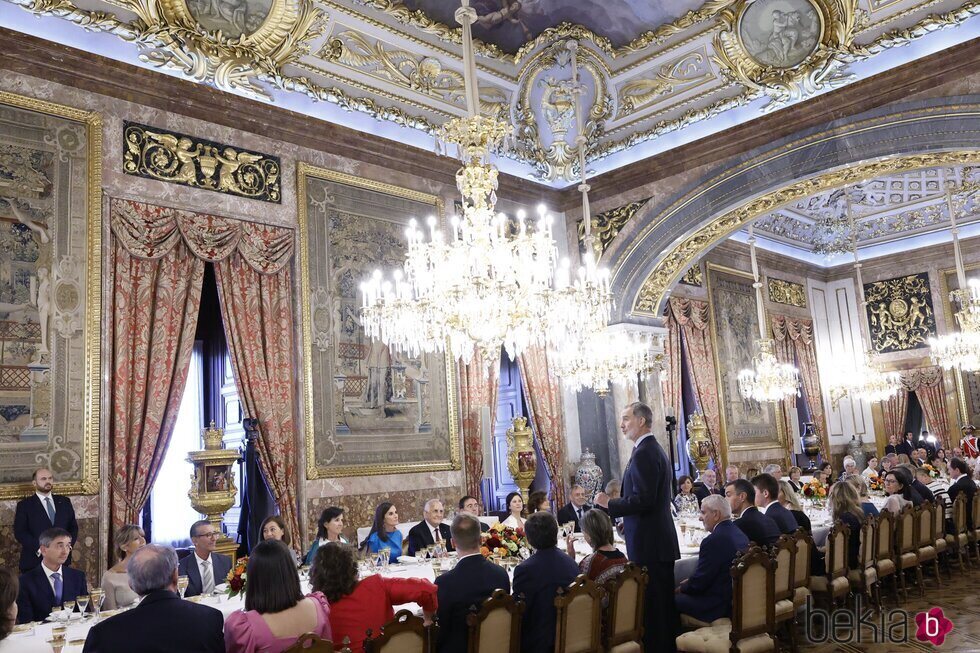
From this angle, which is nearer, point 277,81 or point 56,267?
point 56,267

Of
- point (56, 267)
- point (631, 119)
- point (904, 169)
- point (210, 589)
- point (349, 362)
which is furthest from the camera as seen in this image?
point (631, 119)

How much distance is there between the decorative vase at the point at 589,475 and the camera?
35.1ft

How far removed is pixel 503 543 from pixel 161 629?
2.59 meters

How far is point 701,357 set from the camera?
14891 millimetres

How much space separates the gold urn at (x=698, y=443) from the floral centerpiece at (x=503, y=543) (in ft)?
27.5

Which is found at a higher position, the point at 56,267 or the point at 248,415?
the point at 56,267

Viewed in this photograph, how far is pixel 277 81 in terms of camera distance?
852cm

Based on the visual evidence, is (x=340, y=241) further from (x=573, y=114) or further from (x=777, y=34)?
(x=777, y=34)

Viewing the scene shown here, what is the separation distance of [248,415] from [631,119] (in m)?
6.18

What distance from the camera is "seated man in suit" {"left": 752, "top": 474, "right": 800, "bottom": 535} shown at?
6301 mm

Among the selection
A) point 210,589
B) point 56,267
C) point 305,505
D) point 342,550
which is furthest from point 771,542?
point 56,267

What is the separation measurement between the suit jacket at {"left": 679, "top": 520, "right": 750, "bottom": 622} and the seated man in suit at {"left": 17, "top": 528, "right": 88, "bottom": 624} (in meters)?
3.98

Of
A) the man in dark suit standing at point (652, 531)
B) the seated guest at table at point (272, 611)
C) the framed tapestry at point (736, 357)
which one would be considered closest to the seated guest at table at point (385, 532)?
the man in dark suit standing at point (652, 531)

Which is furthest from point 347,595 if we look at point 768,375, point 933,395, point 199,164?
point 933,395
